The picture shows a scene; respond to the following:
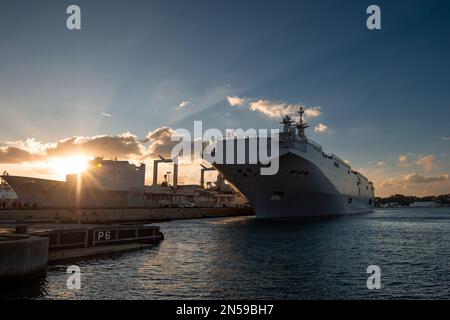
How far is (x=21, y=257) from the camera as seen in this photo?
17516 millimetres

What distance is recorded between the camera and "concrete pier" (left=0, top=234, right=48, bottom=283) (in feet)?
54.5

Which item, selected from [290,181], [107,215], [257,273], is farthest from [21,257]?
[107,215]

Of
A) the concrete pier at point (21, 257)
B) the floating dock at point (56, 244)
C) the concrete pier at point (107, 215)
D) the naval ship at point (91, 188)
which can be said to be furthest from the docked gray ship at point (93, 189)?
the concrete pier at point (21, 257)


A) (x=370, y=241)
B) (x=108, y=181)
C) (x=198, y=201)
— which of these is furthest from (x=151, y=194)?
(x=370, y=241)

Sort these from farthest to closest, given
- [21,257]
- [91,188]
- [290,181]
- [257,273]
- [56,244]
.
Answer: [91,188], [290,181], [56,244], [257,273], [21,257]

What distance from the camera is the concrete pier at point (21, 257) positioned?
1661 cm

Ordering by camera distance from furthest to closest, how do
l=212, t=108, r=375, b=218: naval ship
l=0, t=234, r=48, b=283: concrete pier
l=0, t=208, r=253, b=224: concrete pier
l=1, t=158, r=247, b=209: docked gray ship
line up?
l=1, t=158, r=247, b=209: docked gray ship → l=212, t=108, r=375, b=218: naval ship → l=0, t=208, r=253, b=224: concrete pier → l=0, t=234, r=48, b=283: concrete pier

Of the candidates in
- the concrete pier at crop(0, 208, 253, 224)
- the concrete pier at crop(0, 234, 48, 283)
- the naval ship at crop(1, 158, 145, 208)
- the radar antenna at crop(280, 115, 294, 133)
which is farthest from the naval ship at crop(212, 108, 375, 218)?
the concrete pier at crop(0, 234, 48, 283)

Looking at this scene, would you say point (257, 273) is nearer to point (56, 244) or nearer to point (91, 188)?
point (56, 244)

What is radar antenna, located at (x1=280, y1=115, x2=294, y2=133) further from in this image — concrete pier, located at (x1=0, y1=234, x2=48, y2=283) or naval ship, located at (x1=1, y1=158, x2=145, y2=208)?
concrete pier, located at (x1=0, y1=234, x2=48, y2=283)

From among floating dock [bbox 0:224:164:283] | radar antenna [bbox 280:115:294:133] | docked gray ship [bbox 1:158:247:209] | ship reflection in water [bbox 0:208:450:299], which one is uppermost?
radar antenna [bbox 280:115:294:133]
